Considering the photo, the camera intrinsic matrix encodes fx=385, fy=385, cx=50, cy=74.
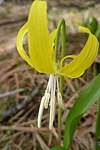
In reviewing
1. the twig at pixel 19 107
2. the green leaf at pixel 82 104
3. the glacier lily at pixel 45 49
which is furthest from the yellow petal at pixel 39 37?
the twig at pixel 19 107

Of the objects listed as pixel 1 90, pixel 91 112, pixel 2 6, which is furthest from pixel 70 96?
pixel 2 6

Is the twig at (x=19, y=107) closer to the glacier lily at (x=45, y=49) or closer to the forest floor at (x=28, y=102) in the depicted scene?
the forest floor at (x=28, y=102)

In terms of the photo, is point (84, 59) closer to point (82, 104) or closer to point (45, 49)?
point (45, 49)

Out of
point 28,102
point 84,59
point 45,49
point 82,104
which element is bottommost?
point 28,102

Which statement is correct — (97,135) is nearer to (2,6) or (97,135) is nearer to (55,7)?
(55,7)

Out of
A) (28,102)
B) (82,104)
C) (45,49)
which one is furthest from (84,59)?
(28,102)

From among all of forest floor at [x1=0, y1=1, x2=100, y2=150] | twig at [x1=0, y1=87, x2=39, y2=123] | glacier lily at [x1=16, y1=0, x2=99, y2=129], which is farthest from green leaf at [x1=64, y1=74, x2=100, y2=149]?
twig at [x1=0, y1=87, x2=39, y2=123]

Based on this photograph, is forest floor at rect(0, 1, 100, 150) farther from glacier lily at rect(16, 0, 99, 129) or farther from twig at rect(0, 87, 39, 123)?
glacier lily at rect(16, 0, 99, 129)
